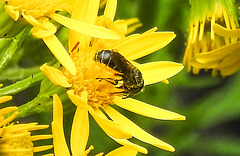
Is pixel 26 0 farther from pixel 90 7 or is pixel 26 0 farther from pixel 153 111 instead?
pixel 153 111

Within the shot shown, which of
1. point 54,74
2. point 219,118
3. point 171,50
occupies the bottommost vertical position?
point 219,118

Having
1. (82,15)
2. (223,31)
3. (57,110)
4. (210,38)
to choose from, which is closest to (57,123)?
(57,110)

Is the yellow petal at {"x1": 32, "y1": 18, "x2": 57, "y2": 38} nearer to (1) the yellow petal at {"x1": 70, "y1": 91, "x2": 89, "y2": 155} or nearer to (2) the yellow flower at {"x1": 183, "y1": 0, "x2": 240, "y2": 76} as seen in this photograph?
(1) the yellow petal at {"x1": 70, "y1": 91, "x2": 89, "y2": 155}

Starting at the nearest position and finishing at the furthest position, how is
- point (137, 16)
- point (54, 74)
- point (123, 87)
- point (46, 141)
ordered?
point (54, 74) < point (123, 87) < point (46, 141) < point (137, 16)

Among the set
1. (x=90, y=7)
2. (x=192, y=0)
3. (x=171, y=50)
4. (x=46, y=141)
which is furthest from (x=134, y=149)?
(x=171, y=50)

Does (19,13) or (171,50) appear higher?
(19,13)

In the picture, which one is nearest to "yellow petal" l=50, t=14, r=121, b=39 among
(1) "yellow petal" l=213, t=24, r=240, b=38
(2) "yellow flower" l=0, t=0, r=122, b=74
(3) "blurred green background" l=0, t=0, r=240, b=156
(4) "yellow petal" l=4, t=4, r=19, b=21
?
(2) "yellow flower" l=0, t=0, r=122, b=74

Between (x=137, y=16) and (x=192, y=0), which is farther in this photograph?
(x=137, y=16)

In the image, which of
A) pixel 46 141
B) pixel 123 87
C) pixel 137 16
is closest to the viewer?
pixel 123 87

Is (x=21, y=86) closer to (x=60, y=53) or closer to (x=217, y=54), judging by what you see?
(x=60, y=53)
